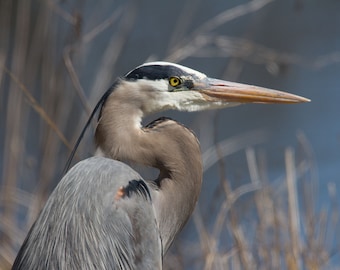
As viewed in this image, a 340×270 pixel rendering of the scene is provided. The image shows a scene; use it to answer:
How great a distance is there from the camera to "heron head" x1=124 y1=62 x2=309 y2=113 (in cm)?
273

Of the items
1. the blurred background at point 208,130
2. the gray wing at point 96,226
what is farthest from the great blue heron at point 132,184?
the blurred background at point 208,130

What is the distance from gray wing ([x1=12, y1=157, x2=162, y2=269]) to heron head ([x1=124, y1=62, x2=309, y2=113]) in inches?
8.8

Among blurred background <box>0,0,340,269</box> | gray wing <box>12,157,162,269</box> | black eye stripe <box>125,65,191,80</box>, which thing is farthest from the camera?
blurred background <box>0,0,340,269</box>

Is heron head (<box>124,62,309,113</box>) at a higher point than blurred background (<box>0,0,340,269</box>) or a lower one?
higher

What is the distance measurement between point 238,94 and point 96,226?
580mm

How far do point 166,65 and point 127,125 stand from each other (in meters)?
0.20

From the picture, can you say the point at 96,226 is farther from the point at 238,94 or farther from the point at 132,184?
the point at 238,94

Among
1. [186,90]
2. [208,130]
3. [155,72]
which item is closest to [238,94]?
[186,90]

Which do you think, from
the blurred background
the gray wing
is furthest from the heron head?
the blurred background

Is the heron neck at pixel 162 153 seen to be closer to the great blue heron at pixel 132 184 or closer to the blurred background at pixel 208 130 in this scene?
the great blue heron at pixel 132 184

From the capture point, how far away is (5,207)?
400 cm

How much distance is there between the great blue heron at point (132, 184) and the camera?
2564 millimetres

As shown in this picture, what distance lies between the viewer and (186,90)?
277 centimetres

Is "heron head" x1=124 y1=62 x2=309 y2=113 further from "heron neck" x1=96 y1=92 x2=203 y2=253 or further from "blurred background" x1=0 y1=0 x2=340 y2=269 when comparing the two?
"blurred background" x1=0 y1=0 x2=340 y2=269
